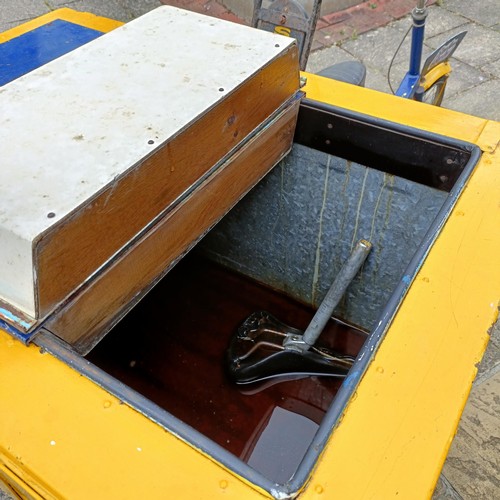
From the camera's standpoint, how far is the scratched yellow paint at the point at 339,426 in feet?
2.82

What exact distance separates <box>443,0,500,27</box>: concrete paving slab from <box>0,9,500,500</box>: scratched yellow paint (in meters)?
4.23

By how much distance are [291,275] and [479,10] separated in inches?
150

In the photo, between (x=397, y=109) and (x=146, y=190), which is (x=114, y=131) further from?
(x=397, y=109)

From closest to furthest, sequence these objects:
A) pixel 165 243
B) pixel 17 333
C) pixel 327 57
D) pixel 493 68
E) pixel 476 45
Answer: pixel 17 333 < pixel 165 243 < pixel 493 68 < pixel 327 57 < pixel 476 45

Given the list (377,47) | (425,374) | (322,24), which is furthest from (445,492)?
(322,24)

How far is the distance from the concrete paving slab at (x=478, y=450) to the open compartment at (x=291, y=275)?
511mm

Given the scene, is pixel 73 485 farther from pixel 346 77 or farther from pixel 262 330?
pixel 346 77

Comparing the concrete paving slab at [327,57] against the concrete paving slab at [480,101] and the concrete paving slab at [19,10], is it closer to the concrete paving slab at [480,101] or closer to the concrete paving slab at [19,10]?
the concrete paving slab at [480,101]

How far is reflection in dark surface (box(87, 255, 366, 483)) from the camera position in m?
1.87

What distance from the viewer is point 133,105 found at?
50.1 inches

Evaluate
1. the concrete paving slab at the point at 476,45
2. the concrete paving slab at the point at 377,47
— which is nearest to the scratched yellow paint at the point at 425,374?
the concrete paving slab at the point at 377,47

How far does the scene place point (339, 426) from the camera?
3.00ft

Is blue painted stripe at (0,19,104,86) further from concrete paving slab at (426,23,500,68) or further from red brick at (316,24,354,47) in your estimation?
concrete paving slab at (426,23,500,68)

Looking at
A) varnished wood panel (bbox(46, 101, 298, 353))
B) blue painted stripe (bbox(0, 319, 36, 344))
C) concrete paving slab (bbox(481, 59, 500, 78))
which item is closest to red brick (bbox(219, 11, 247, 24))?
concrete paving slab (bbox(481, 59, 500, 78))
